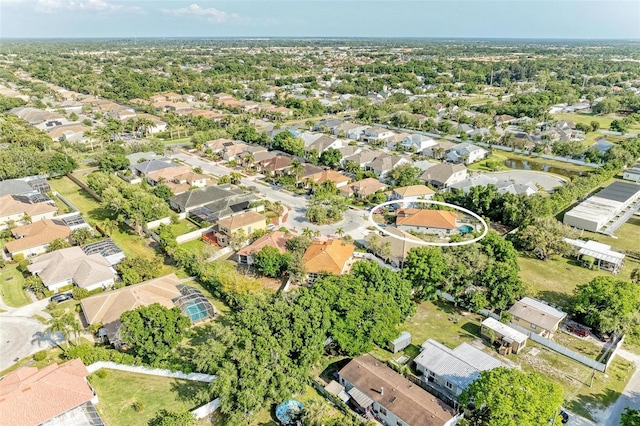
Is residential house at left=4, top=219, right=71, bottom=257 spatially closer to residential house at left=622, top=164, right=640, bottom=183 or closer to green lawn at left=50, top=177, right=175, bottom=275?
green lawn at left=50, top=177, right=175, bottom=275

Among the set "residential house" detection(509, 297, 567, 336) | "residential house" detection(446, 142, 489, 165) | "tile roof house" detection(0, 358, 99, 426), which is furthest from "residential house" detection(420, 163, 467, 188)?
"tile roof house" detection(0, 358, 99, 426)

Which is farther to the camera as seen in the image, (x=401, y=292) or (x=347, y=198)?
(x=347, y=198)

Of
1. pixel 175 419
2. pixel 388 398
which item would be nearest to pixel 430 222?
pixel 388 398

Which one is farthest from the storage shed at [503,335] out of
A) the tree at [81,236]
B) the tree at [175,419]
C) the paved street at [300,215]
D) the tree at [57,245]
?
the tree at [57,245]

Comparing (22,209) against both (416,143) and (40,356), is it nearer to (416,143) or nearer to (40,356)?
(40,356)

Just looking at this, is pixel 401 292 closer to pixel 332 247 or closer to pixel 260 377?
pixel 332 247

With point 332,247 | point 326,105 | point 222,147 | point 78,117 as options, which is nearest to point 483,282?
point 332,247
